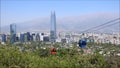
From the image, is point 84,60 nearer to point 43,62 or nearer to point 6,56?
point 43,62

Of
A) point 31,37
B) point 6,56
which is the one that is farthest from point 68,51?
point 31,37

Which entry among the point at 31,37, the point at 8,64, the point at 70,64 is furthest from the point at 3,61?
the point at 31,37

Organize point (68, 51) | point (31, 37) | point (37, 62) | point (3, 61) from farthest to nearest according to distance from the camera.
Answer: point (31, 37) → point (68, 51) → point (37, 62) → point (3, 61)

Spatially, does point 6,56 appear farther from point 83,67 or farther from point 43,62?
point 83,67

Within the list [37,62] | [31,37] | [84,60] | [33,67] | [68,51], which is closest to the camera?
[33,67]

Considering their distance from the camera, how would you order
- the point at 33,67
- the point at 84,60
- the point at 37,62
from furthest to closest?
the point at 84,60 → the point at 37,62 → the point at 33,67

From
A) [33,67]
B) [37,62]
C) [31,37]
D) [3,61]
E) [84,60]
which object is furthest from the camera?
[31,37]

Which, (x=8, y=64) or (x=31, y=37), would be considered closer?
(x=8, y=64)

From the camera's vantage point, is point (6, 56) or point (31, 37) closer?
point (6, 56)
